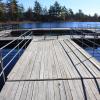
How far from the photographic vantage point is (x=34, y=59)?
→ 7059mm

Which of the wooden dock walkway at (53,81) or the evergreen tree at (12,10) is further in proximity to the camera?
the evergreen tree at (12,10)

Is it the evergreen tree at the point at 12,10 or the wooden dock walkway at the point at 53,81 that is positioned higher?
the evergreen tree at the point at 12,10

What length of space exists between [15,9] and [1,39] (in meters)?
51.1

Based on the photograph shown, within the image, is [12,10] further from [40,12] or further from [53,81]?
[53,81]

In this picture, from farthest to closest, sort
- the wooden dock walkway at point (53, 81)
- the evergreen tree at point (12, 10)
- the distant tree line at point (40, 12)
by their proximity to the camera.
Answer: the distant tree line at point (40, 12), the evergreen tree at point (12, 10), the wooden dock walkway at point (53, 81)

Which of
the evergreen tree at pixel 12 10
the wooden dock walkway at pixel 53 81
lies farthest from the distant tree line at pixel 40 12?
the wooden dock walkway at pixel 53 81

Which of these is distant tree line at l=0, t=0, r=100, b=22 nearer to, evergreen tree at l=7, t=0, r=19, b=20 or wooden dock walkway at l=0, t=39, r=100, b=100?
evergreen tree at l=7, t=0, r=19, b=20

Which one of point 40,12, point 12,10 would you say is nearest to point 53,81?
point 12,10

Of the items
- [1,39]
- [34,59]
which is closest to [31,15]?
[1,39]

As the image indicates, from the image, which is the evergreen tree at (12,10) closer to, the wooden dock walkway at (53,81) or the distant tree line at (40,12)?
the distant tree line at (40,12)

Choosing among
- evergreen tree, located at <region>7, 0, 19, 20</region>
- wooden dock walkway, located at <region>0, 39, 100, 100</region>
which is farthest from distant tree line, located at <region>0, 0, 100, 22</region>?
wooden dock walkway, located at <region>0, 39, 100, 100</region>

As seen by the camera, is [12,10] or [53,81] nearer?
[53,81]

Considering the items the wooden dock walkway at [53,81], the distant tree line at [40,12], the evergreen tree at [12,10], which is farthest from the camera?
the distant tree line at [40,12]

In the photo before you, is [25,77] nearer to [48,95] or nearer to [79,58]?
[48,95]
